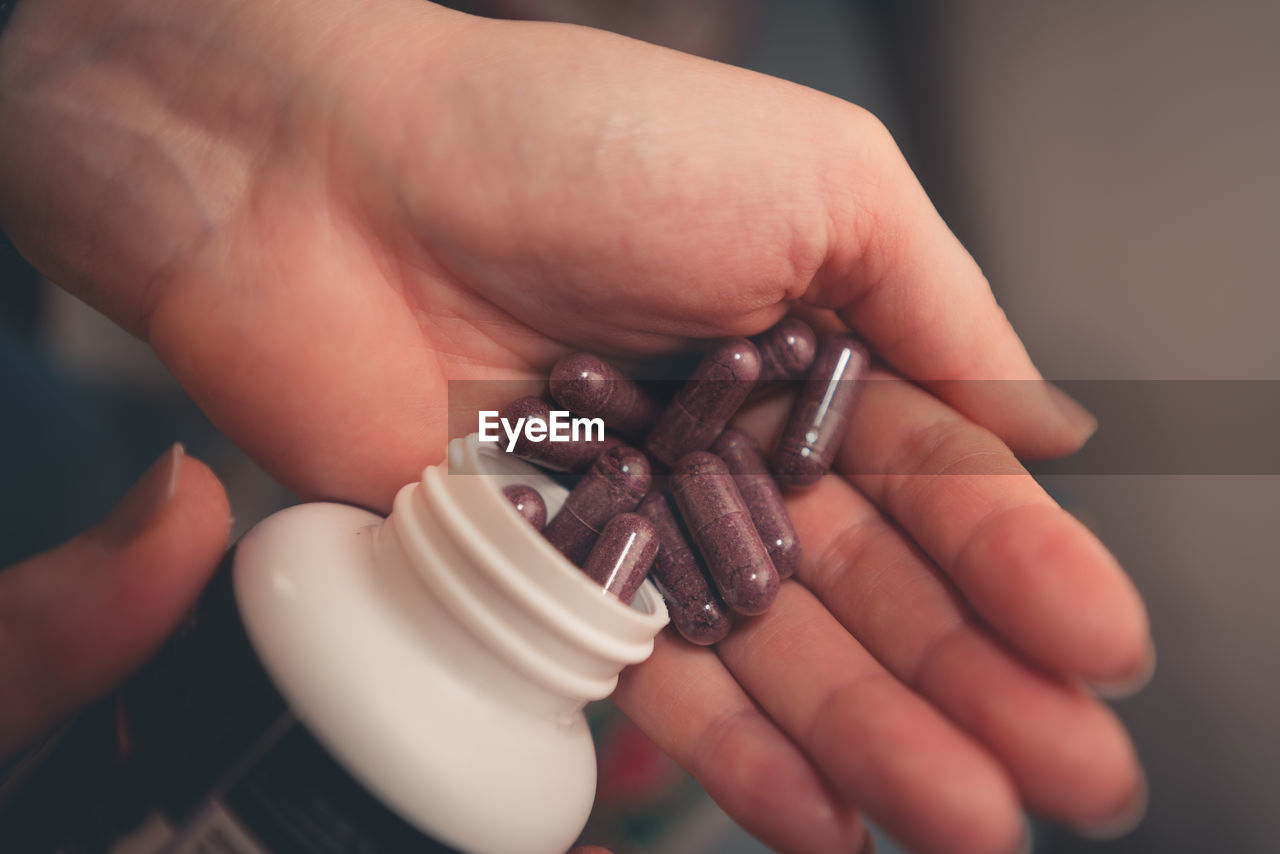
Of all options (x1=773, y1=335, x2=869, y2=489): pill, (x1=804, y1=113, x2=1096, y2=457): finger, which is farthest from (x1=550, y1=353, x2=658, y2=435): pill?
(x1=804, y1=113, x2=1096, y2=457): finger

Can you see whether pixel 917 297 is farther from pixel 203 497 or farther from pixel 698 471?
pixel 203 497

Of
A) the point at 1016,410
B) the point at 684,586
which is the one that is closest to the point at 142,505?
the point at 684,586

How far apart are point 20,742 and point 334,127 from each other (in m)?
0.99

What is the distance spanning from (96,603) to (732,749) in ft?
2.84

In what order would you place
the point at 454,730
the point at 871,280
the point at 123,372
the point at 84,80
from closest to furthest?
the point at 454,730, the point at 84,80, the point at 871,280, the point at 123,372

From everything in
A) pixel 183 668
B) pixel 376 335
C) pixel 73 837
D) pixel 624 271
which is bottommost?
pixel 73 837

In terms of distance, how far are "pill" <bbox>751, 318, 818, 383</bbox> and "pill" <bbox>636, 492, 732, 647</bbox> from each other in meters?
0.35

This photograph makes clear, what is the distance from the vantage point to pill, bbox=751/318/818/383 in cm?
138

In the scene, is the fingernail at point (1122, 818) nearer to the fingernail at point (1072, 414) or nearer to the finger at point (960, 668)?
the finger at point (960, 668)

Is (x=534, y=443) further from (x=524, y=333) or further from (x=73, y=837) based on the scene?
(x=73, y=837)

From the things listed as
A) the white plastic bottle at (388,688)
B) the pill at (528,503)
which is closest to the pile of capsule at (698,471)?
the pill at (528,503)

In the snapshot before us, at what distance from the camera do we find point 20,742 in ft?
2.88

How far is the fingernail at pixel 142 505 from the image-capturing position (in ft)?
2.89

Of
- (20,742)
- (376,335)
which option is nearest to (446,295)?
(376,335)
